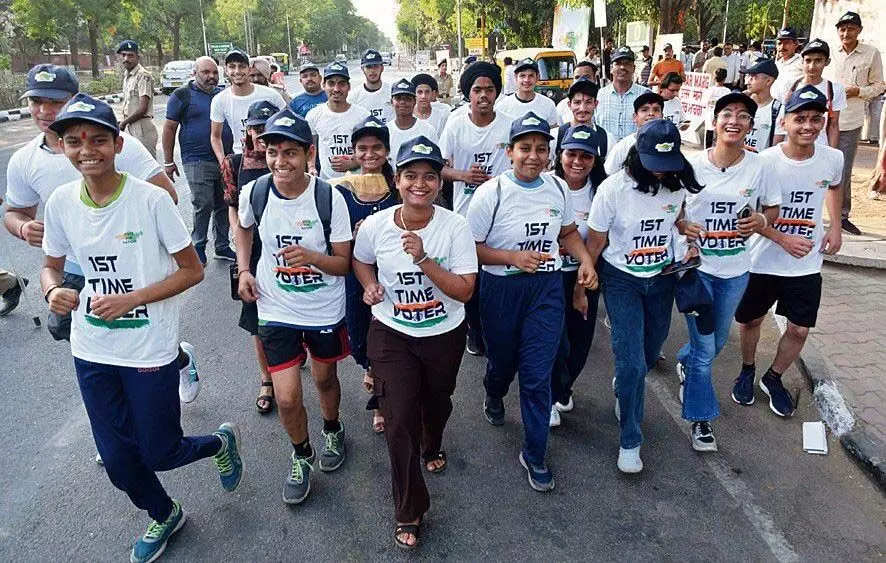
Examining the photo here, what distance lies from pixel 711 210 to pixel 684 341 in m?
1.91

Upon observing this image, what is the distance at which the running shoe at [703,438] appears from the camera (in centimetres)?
369

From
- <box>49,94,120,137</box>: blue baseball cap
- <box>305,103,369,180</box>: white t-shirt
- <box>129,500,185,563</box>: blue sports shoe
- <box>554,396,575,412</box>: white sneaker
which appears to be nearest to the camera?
<box>49,94,120,137</box>: blue baseball cap

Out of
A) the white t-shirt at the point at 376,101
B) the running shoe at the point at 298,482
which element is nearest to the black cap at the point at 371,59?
the white t-shirt at the point at 376,101

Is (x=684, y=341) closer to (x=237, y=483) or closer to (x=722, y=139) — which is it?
(x=722, y=139)

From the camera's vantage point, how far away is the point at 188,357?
400cm

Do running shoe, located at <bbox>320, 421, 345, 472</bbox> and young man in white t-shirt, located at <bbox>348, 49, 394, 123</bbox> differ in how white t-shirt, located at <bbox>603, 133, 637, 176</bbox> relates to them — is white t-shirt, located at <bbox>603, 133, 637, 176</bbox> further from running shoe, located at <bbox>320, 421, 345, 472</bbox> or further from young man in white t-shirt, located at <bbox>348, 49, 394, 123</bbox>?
young man in white t-shirt, located at <bbox>348, 49, 394, 123</bbox>

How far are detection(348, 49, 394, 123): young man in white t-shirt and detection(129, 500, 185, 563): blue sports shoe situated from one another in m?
4.54

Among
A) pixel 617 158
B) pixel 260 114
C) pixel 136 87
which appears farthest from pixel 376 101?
pixel 617 158

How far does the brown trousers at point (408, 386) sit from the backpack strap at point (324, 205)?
0.52 meters

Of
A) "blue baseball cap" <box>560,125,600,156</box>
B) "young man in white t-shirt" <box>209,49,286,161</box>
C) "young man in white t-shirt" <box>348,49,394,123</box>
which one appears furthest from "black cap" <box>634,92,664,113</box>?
"young man in white t-shirt" <box>209,49,286,161</box>

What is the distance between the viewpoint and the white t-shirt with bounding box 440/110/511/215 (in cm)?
485

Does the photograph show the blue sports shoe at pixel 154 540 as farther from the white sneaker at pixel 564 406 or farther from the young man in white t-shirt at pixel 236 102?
the young man in white t-shirt at pixel 236 102

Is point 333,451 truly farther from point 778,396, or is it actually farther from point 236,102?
point 236,102

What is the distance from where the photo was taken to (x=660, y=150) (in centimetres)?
322
